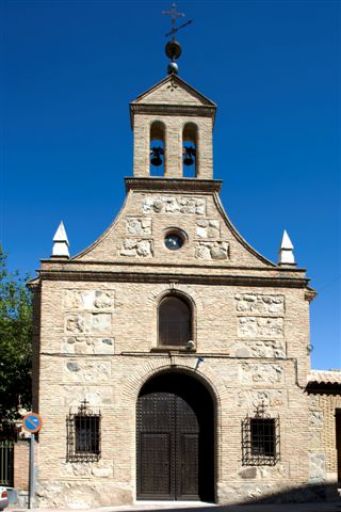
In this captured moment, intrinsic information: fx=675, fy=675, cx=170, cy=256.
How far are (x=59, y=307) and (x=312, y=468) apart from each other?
873 cm

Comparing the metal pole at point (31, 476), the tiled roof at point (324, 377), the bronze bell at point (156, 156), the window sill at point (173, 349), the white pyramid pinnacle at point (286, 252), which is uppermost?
the bronze bell at point (156, 156)

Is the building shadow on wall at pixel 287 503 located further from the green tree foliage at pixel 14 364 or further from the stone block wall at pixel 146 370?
the green tree foliage at pixel 14 364

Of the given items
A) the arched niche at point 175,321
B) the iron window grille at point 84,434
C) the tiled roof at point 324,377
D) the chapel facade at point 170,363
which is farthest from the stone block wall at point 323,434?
the iron window grille at point 84,434

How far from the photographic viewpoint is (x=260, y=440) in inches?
777

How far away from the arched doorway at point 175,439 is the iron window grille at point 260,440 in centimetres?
105

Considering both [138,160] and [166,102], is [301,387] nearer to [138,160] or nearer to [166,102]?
[138,160]

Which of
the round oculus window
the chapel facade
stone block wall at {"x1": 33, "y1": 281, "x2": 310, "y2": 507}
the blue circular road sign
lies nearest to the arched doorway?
the chapel facade

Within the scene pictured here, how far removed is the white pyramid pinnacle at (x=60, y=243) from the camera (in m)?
20.4

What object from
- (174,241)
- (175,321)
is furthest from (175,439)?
(174,241)

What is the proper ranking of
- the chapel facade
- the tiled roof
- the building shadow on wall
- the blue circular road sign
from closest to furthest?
the blue circular road sign
the building shadow on wall
the chapel facade
the tiled roof

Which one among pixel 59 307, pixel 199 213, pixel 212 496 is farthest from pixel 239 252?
pixel 212 496

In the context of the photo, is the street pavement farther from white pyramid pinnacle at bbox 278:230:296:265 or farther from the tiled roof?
white pyramid pinnacle at bbox 278:230:296:265

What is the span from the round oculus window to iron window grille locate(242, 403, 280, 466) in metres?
5.39

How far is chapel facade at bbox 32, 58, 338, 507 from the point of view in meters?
19.1
